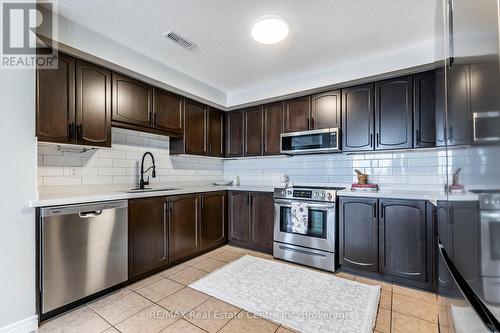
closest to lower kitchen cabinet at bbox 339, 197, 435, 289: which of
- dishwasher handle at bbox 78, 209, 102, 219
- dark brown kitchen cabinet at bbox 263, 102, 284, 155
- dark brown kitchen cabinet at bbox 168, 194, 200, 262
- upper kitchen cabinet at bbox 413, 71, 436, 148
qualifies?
upper kitchen cabinet at bbox 413, 71, 436, 148

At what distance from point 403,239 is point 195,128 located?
295 cm

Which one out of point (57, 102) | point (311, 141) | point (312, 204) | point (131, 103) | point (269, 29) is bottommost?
point (312, 204)

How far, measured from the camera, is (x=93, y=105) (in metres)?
2.32

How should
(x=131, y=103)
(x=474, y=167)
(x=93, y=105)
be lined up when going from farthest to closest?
(x=131, y=103)
(x=93, y=105)
(x=474, y=167)

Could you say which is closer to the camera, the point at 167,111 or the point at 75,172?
the point at 75,172

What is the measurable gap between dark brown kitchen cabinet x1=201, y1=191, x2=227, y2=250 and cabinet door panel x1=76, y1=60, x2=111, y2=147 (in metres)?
1.45

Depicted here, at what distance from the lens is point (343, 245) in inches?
108

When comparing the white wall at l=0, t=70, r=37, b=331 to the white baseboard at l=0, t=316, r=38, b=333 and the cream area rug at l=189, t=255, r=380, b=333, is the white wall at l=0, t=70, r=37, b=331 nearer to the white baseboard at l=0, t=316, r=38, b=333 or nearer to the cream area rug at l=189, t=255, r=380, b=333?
the white baseboard at l=0, t=316, r=38, b=333

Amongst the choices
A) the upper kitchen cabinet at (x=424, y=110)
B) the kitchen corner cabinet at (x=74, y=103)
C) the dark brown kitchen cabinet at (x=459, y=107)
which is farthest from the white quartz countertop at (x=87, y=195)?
the dark brown kitchen cabinet at (x=459, y=107)

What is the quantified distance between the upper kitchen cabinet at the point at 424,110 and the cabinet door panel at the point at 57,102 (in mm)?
3456

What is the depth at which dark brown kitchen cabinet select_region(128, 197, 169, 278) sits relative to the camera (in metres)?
2.42

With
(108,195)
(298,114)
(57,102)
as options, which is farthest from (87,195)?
(298,114)

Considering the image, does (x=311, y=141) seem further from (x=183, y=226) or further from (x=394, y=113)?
(x=183, y=226)

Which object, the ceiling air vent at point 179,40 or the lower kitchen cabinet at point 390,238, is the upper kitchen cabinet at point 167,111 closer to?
the ceiling air vent at point 179,40
